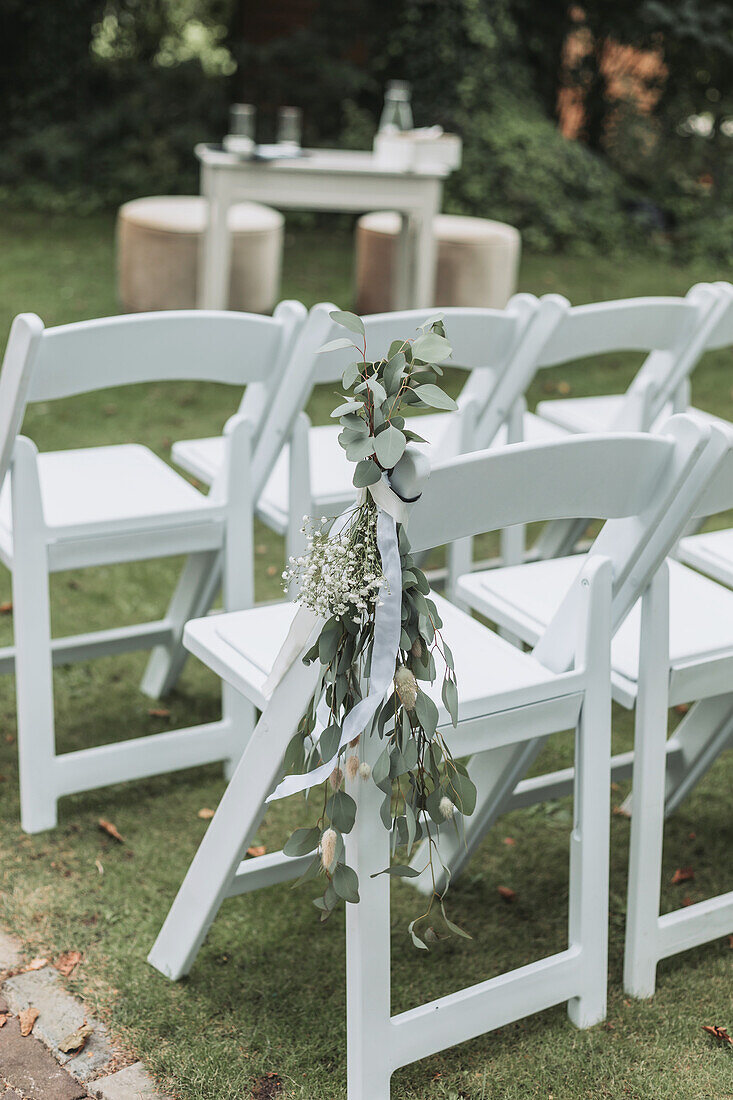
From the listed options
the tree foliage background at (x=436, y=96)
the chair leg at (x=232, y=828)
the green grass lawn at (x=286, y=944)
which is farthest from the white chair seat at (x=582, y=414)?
the tree foliage background at (x=436, y=96)

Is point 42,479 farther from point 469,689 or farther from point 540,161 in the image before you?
point 540,161

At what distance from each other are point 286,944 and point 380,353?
1096 mm

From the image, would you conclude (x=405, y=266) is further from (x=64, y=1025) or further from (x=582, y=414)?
(x=64, y=1025)

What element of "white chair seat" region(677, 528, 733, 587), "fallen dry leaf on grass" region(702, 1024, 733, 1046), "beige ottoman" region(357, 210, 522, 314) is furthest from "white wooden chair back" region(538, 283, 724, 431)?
"beige ottoman" region(357, 210, 522, 314)

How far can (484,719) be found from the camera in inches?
68.6

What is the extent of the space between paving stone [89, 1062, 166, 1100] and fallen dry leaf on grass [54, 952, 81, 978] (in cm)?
26

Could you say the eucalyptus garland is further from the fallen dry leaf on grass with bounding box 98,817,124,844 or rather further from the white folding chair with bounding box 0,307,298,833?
the fallen dry leaf on grass with bounding box 98,817,124,844

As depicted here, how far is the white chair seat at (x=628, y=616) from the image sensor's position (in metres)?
2.01

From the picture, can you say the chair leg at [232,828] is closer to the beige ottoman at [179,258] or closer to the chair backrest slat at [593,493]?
the chair backrest slat at [593,493]

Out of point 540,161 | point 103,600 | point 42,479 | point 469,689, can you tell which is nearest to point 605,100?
point 540,161

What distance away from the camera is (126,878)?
2314mm

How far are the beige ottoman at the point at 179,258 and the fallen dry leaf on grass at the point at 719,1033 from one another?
4570mm

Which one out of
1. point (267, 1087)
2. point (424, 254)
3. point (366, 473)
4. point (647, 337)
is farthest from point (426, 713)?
point (424, 254)

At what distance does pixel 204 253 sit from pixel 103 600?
2.43m
